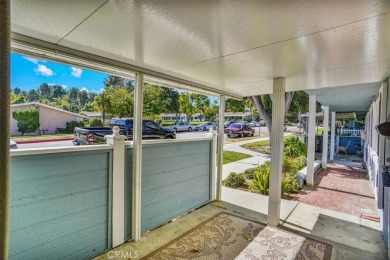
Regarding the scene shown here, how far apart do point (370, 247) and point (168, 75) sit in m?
3.87

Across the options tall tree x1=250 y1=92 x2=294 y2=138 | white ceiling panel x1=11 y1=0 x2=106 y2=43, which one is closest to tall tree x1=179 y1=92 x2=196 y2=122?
tall tree x1=250 y1=92 x2=294 y2=138

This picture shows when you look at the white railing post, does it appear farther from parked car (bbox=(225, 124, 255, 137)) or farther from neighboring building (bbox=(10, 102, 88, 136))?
parked car (bbox=(225, 124, 255, 137))

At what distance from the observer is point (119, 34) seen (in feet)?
6.25

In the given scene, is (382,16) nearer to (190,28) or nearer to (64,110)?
(190,28)

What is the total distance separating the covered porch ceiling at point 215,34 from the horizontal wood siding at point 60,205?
1.19 metres

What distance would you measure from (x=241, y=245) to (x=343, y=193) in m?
3.77

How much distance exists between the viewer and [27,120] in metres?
2.21

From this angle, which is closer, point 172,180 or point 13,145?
point 13,145

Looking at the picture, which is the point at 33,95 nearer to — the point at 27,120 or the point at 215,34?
the point at 27,120

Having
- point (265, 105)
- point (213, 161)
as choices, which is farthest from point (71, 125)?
point (265, 105)

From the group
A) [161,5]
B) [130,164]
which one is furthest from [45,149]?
[161,5]

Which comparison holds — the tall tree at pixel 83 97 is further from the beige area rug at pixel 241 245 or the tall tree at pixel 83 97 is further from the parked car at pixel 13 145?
the beige area rug at pixel 241 245

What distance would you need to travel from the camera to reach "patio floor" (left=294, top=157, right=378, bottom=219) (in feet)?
14.3

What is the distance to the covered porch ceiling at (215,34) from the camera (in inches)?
56.4
